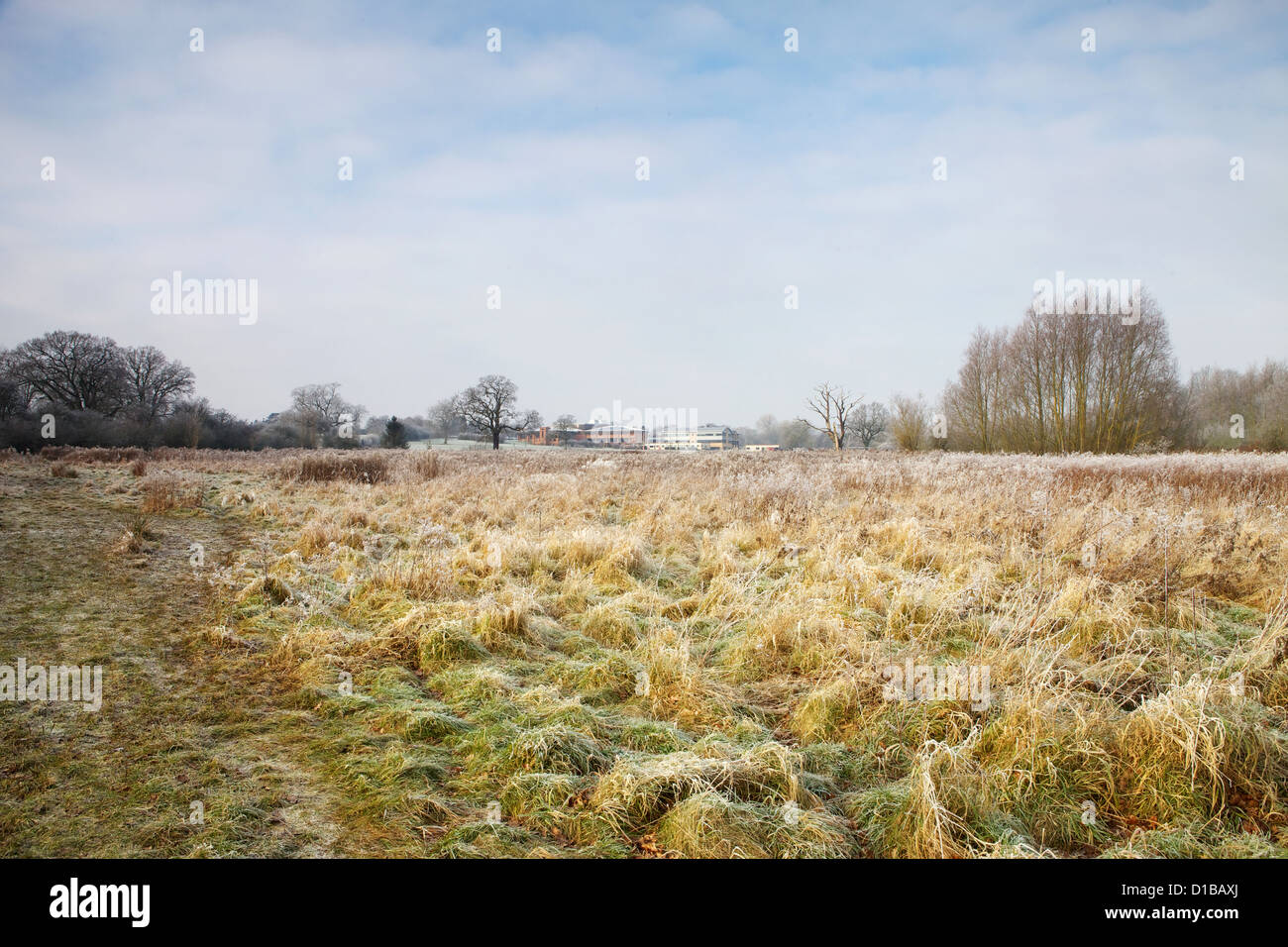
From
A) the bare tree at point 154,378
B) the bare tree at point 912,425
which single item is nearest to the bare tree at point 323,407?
the bare tree at point 154,378

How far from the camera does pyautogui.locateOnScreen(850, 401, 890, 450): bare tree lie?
2721 inches

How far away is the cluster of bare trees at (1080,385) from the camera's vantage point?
108 ft

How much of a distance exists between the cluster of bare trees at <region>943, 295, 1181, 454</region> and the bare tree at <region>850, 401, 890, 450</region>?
30.4 m

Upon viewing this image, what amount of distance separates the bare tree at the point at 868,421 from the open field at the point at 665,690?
62368 mm

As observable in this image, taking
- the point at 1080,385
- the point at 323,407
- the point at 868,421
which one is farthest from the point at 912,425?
the point at 323,407

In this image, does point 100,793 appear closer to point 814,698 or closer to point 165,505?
point 814,698

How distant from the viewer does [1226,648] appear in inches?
188

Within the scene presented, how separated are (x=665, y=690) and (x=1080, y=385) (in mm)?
39340

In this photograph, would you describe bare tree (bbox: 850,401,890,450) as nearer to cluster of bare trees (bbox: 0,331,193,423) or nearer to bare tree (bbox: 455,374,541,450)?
bare tree (bbox: 455,374,541,450)

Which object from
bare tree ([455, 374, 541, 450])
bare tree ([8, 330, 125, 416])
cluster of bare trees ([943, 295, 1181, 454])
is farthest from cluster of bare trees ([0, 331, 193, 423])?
cluster of bare trees ([943, 295, 1181, 454])

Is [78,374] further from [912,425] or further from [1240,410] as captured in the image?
[1240,410]
